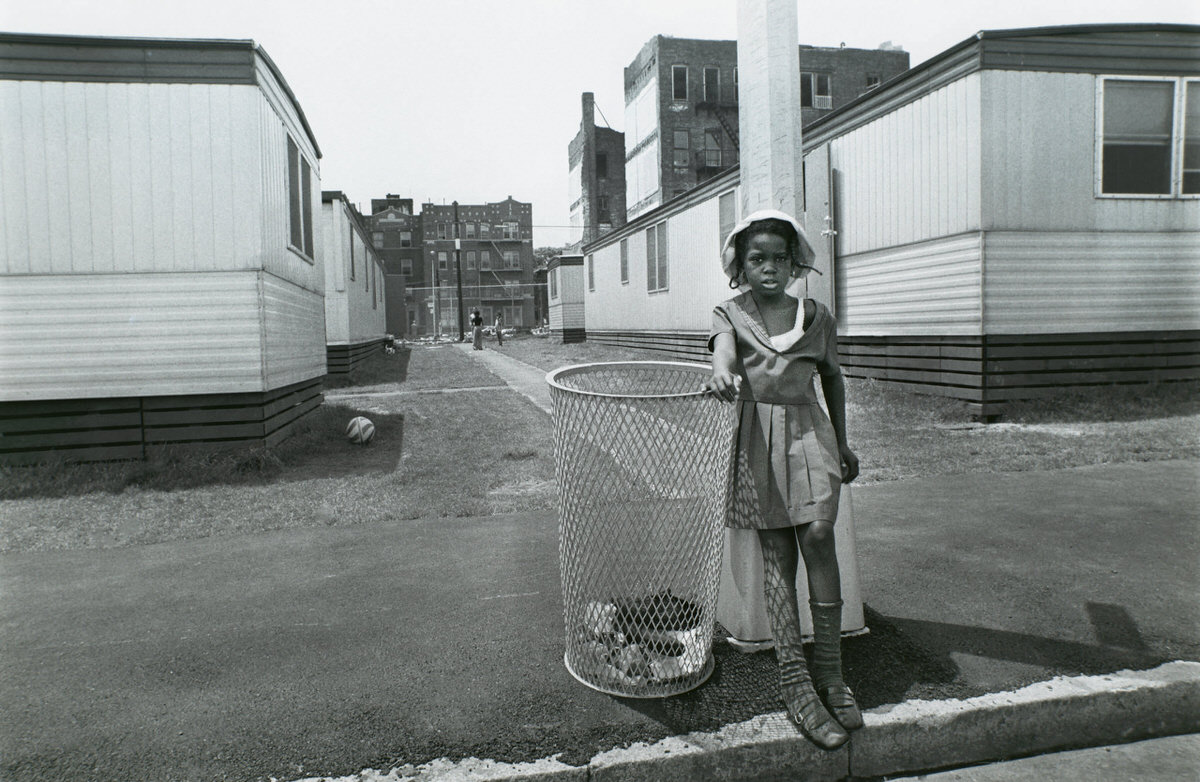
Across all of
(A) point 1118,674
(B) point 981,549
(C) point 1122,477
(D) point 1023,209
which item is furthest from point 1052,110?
(A) point 1118,674

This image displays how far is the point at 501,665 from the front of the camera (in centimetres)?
336

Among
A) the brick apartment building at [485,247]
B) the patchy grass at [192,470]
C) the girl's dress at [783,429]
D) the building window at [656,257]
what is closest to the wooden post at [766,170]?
the girl's dress at [783,429]

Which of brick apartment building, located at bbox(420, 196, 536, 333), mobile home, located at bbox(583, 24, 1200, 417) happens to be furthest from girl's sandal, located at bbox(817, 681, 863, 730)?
brick apartment building, located at bbox(420, 196, 536, 333)

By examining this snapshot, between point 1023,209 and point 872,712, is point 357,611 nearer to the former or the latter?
point 872,712

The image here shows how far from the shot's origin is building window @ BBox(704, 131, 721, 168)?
42938 millimetres

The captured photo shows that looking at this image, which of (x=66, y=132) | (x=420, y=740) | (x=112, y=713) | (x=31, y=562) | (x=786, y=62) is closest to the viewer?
(x=420, y=740)

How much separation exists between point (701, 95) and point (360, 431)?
124ft

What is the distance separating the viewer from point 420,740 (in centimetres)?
278

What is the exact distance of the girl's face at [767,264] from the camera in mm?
2996

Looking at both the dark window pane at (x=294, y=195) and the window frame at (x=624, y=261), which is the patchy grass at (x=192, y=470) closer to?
the dark window pane at (x=294, y=195)

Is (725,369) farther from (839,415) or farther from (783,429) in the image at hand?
(839,415)

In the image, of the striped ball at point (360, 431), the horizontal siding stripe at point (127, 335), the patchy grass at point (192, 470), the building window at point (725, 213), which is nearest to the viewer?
the patchy grass at point (192, 470)

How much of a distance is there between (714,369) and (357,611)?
2241 millimetres

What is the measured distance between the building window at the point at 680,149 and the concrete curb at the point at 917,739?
4216 centimetres
